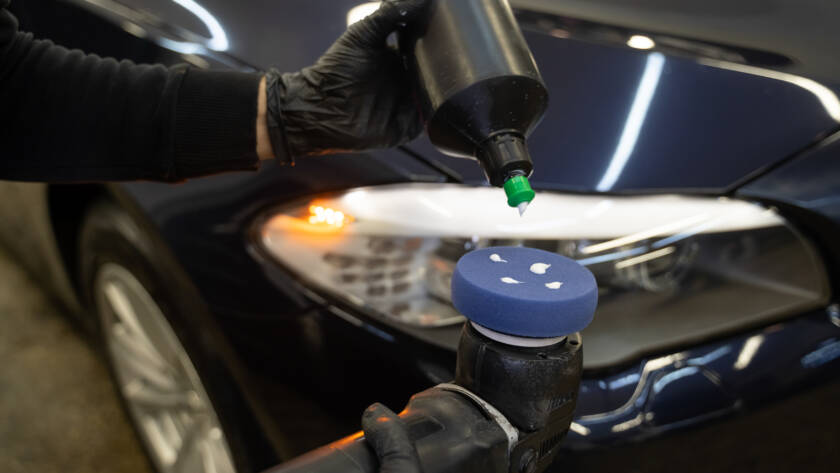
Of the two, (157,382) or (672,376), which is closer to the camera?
(672,376)

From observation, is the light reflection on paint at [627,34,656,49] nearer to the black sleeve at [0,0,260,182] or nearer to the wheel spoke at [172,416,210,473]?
the black sleeve at [0,0,260,182]

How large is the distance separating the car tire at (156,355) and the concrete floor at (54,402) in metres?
0.15

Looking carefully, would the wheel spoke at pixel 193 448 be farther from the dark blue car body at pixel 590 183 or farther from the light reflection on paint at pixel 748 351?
the light reflection on paint at pixel 748 351

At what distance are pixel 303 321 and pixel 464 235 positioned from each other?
31 cm

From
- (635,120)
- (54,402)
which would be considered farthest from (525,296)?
(54,402)

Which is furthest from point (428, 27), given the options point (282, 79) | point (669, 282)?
point (669, 282)

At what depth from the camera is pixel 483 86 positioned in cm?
78

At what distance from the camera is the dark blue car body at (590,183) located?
974 millimetres

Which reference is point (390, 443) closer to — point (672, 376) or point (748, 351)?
point (672, 376)

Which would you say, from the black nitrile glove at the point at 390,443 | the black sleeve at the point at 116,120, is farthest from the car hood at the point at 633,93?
the black nitrile glove at the point at 390,443

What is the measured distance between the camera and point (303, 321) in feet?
3.57

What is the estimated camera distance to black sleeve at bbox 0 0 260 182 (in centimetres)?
103

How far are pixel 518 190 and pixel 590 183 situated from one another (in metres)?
0.36

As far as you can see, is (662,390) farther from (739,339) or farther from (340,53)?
(340,53)
